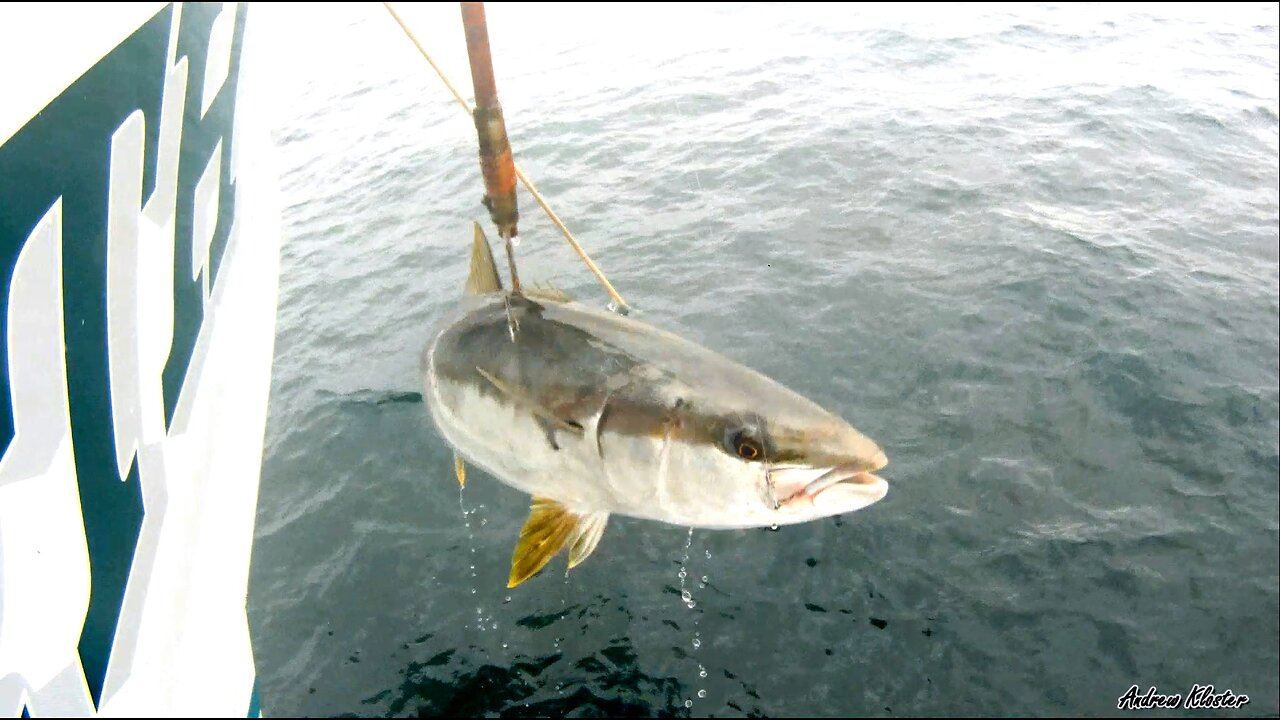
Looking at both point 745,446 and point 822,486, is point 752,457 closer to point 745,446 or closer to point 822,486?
point 745,446

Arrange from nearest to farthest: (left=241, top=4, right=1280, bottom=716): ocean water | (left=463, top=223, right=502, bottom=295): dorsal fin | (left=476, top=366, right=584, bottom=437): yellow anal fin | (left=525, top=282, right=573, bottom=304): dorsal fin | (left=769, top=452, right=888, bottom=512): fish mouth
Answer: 1. (left=769, top=452, right=888, bottom=512): fish mouth
2. (left=476, top=366, right=584, bottom=437): yellow anal fin
3. (left=525, top=282, right=573, bottom=304): dorsal fin
4. (left=463, top=223, right=502, bottom=295): dorsal fin
5. (left=241, top=4, right=1280, bottom=716): ocean water

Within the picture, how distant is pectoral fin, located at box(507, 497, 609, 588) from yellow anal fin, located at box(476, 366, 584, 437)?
1.18 feet

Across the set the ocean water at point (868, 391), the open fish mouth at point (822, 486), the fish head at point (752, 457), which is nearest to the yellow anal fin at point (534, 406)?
the fish head at point (752, 457)

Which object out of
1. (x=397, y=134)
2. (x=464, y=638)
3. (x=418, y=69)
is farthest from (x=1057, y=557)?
(x=418, y=69)

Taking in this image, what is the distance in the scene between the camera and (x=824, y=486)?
271 cm

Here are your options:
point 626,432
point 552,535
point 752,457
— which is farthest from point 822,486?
point 552,535

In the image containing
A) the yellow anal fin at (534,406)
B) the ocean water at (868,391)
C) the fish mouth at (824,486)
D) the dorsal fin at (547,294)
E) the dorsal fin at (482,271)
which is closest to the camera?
the fish mouth at (824,486)

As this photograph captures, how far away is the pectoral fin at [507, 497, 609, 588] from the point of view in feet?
9.95

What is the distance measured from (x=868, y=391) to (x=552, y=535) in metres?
5.03

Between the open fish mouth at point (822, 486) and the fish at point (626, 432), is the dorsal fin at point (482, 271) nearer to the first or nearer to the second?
the fish at point (626, 432)

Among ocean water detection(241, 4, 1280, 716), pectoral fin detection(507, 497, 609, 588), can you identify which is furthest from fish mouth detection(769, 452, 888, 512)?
ocean water detection(241, 4, 1280, 716)

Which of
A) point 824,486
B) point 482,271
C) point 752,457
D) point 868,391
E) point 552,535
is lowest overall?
point 868,391

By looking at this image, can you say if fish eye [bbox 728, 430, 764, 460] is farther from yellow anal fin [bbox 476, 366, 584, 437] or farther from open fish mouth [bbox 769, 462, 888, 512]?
Answer: yellow anal fin [bbox 476, 366, 584, 437]

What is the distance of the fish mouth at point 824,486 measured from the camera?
271cm
